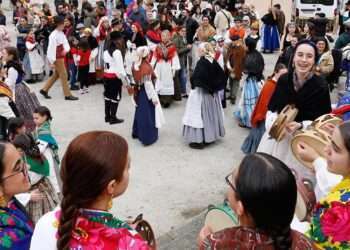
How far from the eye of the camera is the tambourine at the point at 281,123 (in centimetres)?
380

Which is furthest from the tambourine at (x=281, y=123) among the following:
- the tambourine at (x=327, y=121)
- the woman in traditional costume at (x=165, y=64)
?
the woman in traditional costume at (x=165, y=64)

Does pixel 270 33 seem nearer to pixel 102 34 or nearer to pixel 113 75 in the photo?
pixel 102 34

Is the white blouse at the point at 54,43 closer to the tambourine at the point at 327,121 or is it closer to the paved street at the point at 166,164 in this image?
the paved street at the point at 166,164

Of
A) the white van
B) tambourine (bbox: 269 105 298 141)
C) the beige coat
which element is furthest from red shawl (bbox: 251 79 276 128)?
the white van

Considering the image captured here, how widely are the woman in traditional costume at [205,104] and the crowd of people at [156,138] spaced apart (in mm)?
15

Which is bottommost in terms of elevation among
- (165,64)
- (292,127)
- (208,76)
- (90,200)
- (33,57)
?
(33,57)

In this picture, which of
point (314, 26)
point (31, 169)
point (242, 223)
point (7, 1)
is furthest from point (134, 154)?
point (7, 1)

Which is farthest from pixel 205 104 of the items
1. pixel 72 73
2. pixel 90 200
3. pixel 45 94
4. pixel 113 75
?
pixel 90 200

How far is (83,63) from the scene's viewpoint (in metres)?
9.32

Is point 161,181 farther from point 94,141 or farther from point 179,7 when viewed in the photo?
point 179,7

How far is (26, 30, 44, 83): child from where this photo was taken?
388 inches

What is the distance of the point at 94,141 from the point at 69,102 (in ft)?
24.9

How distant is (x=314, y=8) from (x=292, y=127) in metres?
12.8

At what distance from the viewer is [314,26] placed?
350 inches
